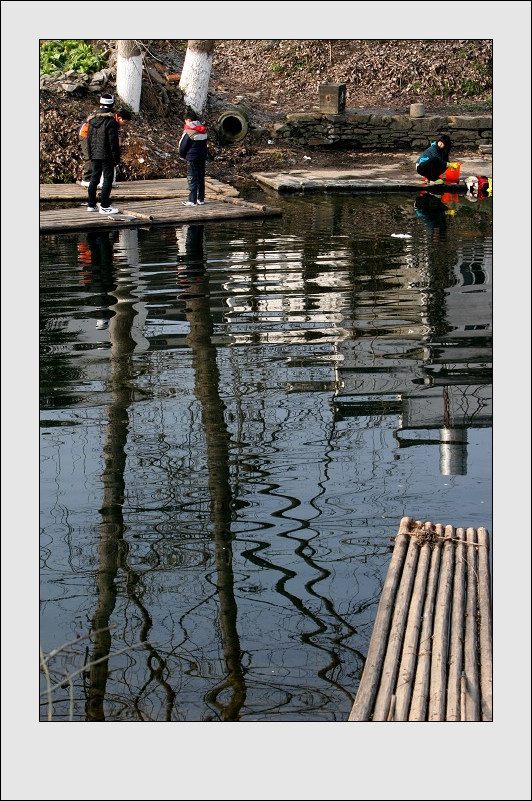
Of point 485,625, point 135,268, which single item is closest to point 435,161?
point 135,268

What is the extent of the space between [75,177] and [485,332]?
36.9ft

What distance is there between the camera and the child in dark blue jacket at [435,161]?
61.9 ft

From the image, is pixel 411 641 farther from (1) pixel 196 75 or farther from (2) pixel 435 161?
(1) pixel 196 75

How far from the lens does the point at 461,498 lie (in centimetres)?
684

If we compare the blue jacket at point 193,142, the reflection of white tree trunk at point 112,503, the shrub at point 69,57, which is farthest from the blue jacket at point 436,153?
the reflection of white tree trunk at point 112,503

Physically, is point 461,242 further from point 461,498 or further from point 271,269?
point 461,498

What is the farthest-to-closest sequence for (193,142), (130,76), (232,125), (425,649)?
(232,125) < (130,76) < (193,142) < (425,649)

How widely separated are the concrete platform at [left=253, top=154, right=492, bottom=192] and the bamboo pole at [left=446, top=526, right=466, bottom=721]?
13.7m

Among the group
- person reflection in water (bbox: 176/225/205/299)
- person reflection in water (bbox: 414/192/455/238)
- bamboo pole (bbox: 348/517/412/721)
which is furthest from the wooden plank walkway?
bamboo pole (bbox: 348/517/412/721)

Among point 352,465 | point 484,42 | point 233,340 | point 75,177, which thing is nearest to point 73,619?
point 352,465

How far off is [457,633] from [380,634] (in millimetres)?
373

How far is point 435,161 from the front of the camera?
19.0 m

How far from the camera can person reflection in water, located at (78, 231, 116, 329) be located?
11.1 metres

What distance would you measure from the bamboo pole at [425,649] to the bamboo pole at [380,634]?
0.55 feet
